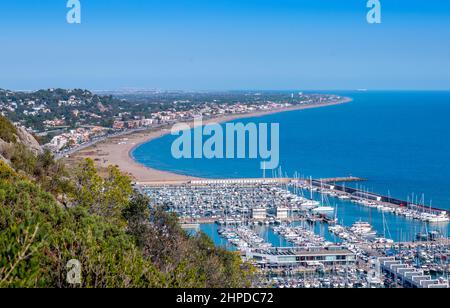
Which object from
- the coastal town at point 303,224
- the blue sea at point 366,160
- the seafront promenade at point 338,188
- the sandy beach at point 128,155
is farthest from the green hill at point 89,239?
the sandy beach at point 128,155

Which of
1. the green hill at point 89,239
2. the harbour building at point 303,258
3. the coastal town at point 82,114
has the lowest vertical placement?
the harbour building at point 303,258

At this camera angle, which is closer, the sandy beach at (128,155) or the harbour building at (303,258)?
the harbour building at (303,258)

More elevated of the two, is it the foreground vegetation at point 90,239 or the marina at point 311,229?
the foreground vegetation at point 90,239

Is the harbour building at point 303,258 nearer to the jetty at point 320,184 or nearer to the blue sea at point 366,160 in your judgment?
the blue sea at point 366,160

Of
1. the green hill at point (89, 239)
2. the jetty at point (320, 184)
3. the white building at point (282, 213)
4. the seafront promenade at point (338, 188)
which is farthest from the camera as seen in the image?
the jetty at point (320, 184)

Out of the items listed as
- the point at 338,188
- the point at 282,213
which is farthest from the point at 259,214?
the point at 338,188

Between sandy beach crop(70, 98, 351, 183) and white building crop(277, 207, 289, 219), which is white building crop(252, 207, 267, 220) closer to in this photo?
white building crop(277, 207, 289, 219)

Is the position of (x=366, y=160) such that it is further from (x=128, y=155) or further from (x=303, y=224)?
(x=303, y=224)
